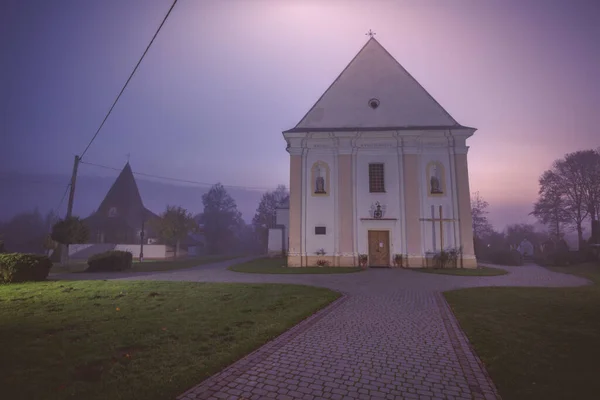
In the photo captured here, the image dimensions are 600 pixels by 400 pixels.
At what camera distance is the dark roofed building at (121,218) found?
43875 mm

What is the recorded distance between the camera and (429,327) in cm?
682

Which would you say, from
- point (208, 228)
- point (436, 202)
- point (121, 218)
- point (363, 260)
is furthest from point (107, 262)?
point (208, 228)

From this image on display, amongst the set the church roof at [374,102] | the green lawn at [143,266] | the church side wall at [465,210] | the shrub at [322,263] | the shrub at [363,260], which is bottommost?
the green lawn at [143,266]

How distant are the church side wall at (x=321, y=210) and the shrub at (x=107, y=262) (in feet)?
41.1

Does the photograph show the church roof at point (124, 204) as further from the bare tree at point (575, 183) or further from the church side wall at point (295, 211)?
the bare tree at point (575, 183)

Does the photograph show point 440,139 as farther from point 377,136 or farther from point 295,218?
→ point 295,218

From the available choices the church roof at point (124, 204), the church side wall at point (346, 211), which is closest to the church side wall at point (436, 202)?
the church side wall at point (346, 211)

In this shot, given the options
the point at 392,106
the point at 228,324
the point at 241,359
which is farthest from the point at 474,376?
the point at 392,106

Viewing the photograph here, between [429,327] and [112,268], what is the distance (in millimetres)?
20965

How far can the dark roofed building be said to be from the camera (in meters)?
43.9

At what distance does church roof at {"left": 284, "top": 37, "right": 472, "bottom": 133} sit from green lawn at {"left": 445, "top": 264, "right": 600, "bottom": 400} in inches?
605

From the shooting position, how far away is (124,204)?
5009 cm

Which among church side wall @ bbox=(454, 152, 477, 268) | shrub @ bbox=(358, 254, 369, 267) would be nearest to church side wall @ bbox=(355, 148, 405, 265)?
shrub @ bbox=(358, 254, 369, 267)

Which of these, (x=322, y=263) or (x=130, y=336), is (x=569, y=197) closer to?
(x=322, y=263)
